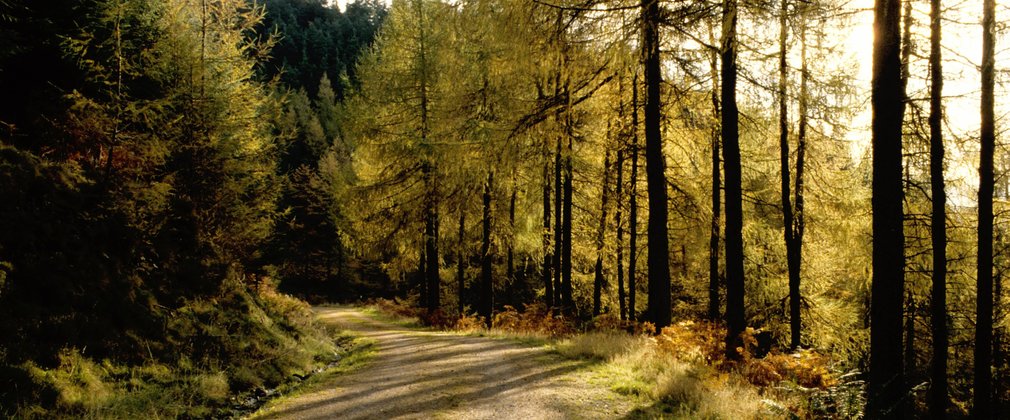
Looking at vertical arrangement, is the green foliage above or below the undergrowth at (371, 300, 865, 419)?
above

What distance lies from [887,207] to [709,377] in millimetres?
3133

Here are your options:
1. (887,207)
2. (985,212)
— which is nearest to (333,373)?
(887,207)

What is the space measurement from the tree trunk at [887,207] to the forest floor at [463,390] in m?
3.16

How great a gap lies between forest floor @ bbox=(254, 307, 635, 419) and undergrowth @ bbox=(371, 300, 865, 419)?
432mm

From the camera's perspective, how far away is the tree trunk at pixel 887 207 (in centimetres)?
587

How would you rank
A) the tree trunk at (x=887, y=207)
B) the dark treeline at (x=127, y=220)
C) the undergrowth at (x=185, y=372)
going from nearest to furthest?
1. the undergrowth at (x=185, y=372)
2. the tree trunk at (x=887, y=207)
3. the dark treeline at (x=127, y=220)

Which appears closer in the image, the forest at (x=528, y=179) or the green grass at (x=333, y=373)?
the forest at (x=528, y=179)

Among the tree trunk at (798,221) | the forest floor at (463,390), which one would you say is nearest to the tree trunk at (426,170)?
the forest floor at (463,390)

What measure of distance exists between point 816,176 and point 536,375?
11.2 meters

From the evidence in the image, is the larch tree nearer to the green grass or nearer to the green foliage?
the green grass

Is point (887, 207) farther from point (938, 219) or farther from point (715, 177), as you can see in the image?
point (715, 177)

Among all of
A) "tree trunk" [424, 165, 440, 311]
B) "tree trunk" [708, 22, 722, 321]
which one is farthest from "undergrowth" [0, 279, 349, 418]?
"tree trunk" [708, 22, 722, 321]

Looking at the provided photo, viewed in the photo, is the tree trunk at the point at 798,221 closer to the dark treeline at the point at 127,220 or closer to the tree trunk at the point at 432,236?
the tree trunk at the point at 432,236

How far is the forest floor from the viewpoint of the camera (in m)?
5.97
